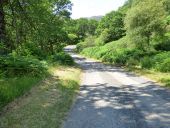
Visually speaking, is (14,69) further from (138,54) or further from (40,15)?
(138,54)

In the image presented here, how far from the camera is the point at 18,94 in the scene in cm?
1432

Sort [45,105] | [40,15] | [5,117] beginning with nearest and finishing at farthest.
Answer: [5,117], [45,105], [40,15]

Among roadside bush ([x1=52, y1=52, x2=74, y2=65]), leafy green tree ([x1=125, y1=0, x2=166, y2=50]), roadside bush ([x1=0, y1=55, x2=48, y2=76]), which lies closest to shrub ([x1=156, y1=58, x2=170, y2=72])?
leafy green tree ([x1=125, y1=0, x2=166, y2=50])

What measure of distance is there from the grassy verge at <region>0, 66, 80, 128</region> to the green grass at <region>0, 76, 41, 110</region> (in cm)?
29

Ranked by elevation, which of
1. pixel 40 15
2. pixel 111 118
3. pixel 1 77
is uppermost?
pixel 40 15

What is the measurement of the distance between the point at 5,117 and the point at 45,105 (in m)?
2.74

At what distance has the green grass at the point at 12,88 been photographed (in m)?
12.8

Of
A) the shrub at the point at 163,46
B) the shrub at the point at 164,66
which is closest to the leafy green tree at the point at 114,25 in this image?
the shrub at the point at 163,46

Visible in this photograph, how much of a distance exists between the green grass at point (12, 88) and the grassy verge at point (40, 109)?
0.96ft

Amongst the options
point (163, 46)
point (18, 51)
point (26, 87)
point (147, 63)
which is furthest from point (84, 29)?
point (26, 87)

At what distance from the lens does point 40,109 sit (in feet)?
41.3

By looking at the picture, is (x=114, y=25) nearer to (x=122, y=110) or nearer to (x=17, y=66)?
(x=17, y=66)

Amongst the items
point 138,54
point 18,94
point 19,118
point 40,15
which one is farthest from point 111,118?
point 138,54

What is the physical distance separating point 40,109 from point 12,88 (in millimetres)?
2427
